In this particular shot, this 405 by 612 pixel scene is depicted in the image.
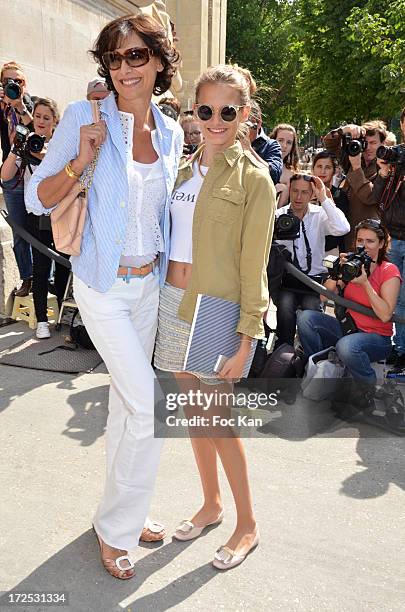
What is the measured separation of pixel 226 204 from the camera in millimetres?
2311

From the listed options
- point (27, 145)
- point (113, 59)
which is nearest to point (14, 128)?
point (27, 145)

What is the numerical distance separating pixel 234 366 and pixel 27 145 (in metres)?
3.24

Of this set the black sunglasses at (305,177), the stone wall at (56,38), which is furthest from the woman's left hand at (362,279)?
the stone wall at (56,38)

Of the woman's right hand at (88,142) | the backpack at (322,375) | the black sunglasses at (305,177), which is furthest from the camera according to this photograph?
the black sunglasses at (305,177)

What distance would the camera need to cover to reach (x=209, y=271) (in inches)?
93.4

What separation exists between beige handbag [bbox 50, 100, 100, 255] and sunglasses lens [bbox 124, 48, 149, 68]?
0.21m

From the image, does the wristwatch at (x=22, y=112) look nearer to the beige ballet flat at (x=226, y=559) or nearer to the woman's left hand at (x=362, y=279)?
the woman's left hand at (x=362, y=279)

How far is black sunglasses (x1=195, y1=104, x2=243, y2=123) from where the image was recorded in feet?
7.66

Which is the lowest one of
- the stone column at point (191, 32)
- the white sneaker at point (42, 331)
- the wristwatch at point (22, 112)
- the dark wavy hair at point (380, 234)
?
the white sneaker at point (42, 331)

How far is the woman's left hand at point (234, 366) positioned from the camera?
2.41 metres

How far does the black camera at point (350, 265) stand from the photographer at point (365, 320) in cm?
3

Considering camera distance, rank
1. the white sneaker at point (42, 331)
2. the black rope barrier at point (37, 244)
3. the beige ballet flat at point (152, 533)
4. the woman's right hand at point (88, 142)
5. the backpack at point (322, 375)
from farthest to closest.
Result: the white sneaker at point (42, 331) → the black rope barrier at point (37, 244) → the backpack at point (322, 375) → the beige ballet flat at point (152, 533) → the woman's right hand at point (88, 142)

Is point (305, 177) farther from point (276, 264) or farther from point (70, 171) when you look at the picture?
point (70, 171)

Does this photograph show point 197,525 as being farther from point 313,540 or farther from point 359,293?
point 359,293
